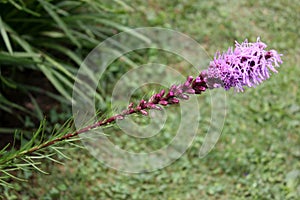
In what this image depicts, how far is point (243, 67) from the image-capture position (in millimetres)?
1532

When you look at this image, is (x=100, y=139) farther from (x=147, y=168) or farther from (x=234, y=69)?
(x=234, y=69)

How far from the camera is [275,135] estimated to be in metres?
4.15

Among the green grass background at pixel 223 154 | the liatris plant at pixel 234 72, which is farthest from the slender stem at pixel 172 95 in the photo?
the green grass background at pixel 223 154

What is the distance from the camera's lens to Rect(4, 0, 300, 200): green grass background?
3.48 meters

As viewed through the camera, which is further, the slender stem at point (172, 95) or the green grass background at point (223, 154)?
the green grass background at point (223, 154)

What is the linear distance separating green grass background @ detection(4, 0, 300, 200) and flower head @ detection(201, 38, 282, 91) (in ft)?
6.65

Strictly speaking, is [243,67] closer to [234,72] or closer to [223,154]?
[234,72]

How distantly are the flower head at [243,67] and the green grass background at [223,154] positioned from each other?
203 cm

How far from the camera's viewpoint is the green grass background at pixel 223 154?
348 centimetres

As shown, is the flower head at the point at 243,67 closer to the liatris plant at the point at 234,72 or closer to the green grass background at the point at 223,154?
the liatris plant at the point at 234,72

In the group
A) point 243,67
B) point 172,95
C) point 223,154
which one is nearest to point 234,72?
point 243,67

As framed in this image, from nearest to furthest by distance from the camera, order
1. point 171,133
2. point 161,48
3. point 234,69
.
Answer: point 234,69
point 171,133
point 161,48

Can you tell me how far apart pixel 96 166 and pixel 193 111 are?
42.3 inches

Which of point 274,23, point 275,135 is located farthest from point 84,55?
point 274,23
